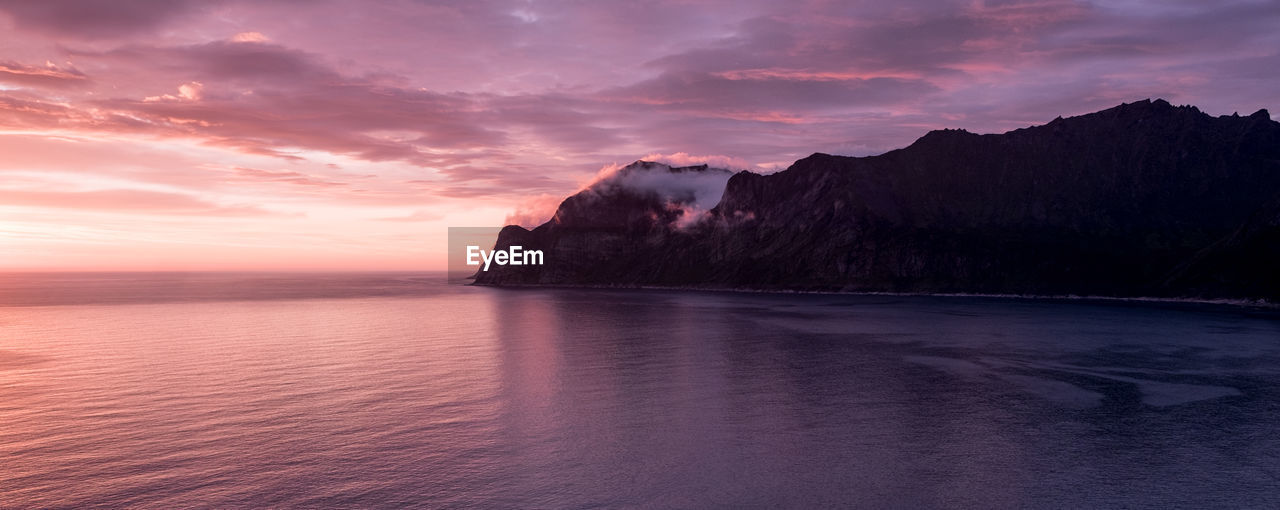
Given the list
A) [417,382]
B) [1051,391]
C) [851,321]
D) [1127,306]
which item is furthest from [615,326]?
[1127,306]

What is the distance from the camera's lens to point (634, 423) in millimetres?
46312

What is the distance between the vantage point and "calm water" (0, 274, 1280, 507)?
32812mm

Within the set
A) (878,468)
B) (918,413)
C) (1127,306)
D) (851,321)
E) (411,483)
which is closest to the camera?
(411,483)

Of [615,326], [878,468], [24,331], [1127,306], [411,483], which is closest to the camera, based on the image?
[411,483]

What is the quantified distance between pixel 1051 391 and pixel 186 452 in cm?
6303

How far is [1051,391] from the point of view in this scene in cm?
5909

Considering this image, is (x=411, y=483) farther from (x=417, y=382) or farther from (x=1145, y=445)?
(x=1145, y=445)

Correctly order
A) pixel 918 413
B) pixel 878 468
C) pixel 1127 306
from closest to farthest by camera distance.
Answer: pixel 878 468 → pixel 918 413 → pixel 1127 306

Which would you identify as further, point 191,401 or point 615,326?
point 615,326

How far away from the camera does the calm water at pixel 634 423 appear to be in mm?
32812

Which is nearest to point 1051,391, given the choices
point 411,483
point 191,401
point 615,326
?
point 411,483

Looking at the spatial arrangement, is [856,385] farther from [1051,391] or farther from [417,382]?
[417,382]

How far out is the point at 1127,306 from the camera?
192 metres

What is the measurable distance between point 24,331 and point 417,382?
94.1m
